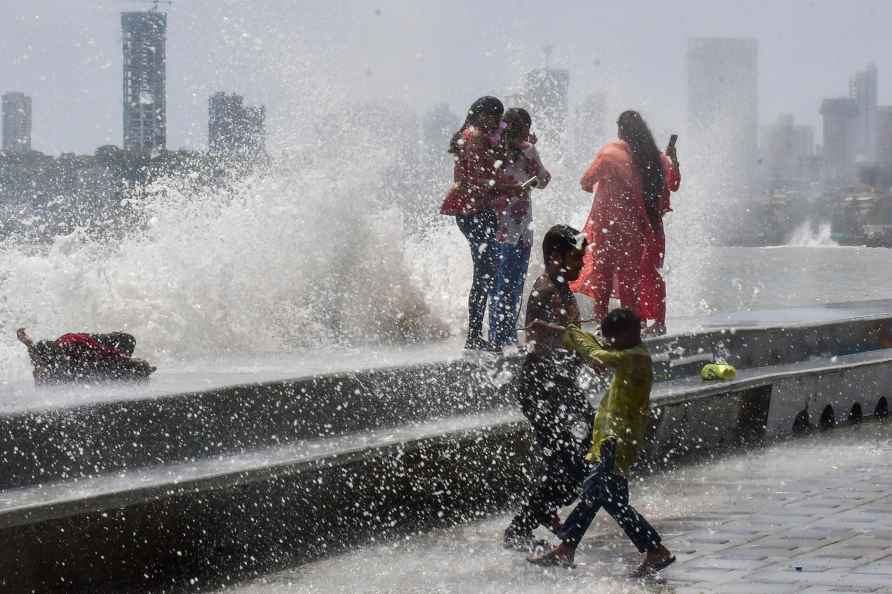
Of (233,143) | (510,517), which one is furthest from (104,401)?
(233,143)

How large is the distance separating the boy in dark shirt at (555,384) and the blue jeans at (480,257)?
322 centimetres

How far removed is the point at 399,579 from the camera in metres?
6.11

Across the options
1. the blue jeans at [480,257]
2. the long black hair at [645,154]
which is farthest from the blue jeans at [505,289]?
the long black hair at [645,154]

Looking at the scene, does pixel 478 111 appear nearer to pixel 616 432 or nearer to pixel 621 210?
pixel 621 210

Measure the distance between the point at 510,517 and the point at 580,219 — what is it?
13.0 m

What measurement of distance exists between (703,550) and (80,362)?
123 inches

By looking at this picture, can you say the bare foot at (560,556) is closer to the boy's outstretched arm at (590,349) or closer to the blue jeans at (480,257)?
the boy's outstretched arm at (590,349)

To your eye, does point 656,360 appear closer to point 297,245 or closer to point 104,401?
point 104,401

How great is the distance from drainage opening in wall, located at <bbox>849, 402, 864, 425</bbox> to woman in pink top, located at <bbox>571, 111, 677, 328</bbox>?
163 centimetres

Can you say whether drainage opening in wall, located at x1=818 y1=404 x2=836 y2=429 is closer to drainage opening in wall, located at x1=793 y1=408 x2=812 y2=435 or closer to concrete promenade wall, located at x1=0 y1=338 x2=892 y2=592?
drainage opening in wall, located at x1=793 y1=408 x2=812 y2=435

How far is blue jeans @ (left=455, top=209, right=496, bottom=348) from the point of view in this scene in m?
9.86

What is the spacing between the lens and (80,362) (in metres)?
7.87

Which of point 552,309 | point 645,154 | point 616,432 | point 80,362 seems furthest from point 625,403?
point 645,154

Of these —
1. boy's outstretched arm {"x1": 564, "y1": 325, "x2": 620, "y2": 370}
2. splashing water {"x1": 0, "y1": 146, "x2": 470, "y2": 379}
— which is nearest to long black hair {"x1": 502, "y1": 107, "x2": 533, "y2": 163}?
splashing water {"x1": 0, "y1": 146, "x2": 470, "y2": 379}
